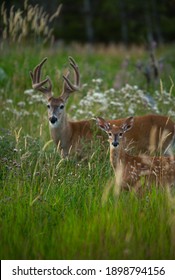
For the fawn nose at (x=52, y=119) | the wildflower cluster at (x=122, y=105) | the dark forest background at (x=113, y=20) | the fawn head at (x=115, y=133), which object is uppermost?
the dark forest background at (x=113, y=20)

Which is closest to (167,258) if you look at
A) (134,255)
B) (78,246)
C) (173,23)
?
(134,255)

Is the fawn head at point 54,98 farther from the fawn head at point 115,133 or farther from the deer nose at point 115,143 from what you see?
the deer nose at point 115,143

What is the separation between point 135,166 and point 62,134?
206 cm

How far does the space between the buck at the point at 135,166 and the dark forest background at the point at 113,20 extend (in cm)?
3181

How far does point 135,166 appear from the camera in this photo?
805 centimetres

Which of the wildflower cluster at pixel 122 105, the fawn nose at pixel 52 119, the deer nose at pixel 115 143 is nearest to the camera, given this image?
the deer nose at pixel 115 143

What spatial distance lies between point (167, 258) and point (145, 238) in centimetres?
30

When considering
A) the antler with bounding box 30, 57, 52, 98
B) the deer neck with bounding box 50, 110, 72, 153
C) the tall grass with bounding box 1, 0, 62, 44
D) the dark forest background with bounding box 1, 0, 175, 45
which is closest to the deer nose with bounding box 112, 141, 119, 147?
the deer neck with bounding box 50, 110, 72, 153

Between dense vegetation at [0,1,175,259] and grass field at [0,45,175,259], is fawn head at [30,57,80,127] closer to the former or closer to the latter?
dense vegetation at [0,1,175,259]

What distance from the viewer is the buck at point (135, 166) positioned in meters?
7.60

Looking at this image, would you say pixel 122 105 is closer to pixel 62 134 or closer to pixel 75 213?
pixel 62 134

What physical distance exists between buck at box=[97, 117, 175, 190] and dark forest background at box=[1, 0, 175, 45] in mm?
31812

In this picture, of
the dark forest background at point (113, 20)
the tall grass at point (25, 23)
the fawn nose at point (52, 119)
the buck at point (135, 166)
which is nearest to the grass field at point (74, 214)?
the buck at point (135, 166)
